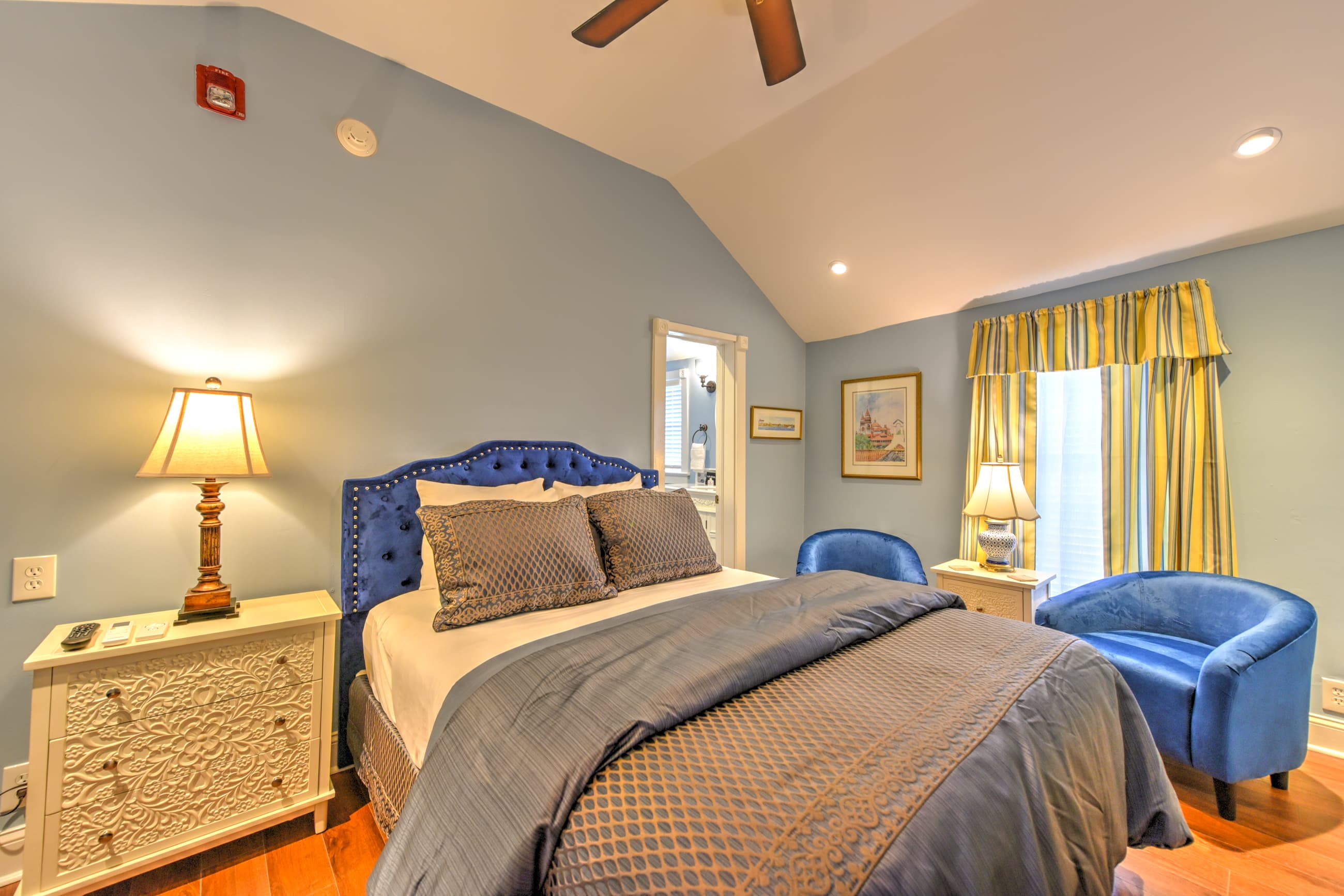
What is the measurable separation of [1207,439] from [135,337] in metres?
4.39

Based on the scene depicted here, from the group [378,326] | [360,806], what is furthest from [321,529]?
[360,806]

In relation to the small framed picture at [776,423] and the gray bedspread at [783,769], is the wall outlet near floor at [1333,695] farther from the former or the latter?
the small framed picture at [776,423]

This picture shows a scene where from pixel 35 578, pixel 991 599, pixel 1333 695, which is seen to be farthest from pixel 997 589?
pixel 35 578

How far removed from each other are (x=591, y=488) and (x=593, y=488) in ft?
0.06

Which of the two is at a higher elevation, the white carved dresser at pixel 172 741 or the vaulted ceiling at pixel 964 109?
the vaulted ceiling at pixel 964 109

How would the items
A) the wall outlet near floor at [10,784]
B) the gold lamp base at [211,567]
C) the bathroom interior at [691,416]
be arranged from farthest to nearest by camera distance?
the bathroom interior at [691,416] → the gold lamp base at [211,567] → the wall outlet near floor at [10,784]

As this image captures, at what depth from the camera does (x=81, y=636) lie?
1475mm

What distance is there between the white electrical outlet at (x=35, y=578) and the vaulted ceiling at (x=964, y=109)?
77.2 inches

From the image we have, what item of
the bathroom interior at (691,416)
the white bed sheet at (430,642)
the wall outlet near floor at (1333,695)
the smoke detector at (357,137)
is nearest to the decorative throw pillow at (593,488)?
the white bed sheet at (430,642)

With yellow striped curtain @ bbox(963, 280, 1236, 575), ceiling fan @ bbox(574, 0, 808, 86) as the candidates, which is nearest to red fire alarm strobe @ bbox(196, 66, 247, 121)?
ceiling fan @ bbox(574, 0, 808, 86)

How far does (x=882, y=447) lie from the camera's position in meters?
3.82

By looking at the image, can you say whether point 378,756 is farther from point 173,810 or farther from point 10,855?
point 10,855

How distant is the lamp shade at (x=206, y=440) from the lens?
1617 mm

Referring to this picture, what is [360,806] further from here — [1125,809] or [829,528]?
[829,528]
